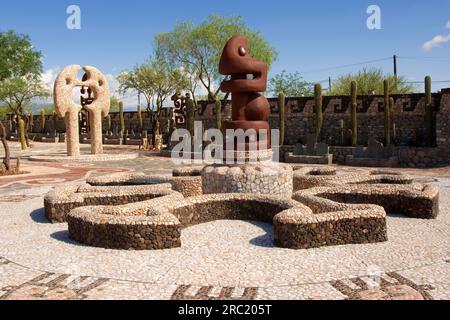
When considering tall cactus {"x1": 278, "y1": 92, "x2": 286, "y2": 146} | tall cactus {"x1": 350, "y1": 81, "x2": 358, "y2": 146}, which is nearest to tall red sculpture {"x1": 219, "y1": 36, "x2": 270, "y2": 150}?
tall cactus {"x1": 350, "y1": 81, "x2": 358, "y2": 146}

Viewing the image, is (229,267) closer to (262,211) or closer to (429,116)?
(262,211)

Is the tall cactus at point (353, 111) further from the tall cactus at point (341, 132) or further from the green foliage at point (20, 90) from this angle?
the green foliage at point (20, 90)

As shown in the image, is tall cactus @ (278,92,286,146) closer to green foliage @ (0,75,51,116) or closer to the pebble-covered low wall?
the pebble-covered low wall

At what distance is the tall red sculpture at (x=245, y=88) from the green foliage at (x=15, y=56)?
2152 cm

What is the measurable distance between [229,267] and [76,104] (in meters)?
21.9

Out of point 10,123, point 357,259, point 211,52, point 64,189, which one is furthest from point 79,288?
point 10,123

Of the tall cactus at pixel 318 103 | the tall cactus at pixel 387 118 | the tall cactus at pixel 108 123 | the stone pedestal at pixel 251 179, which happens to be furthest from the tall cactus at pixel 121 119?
the stone pedestal at pixel 251 179

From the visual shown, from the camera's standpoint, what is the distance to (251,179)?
11.2m

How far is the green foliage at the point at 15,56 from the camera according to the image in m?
28.2

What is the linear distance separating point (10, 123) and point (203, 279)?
5978 cm

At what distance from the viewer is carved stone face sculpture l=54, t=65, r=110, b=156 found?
2547 centimetres

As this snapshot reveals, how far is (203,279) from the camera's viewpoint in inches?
253

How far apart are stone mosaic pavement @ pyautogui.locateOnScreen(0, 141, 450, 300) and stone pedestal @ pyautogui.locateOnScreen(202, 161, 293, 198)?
5.71ft
